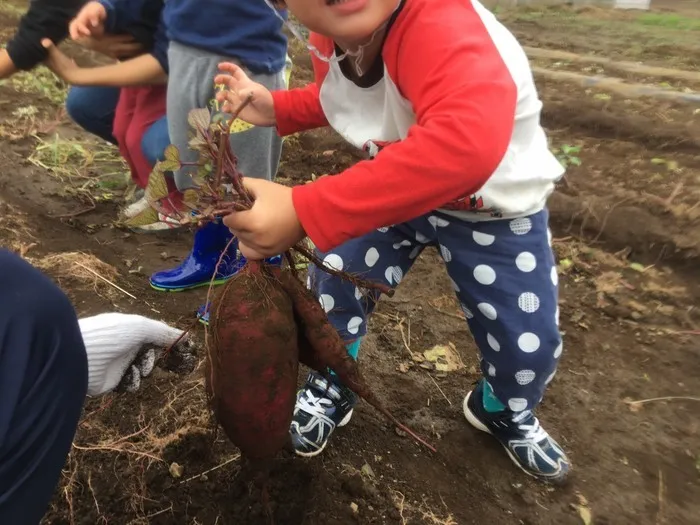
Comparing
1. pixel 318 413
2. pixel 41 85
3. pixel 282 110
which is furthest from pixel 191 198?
pixel 41 85

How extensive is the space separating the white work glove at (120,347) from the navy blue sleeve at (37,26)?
1179 millimetres

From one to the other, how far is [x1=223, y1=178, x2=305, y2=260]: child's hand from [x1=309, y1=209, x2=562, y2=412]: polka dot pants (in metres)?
0.44

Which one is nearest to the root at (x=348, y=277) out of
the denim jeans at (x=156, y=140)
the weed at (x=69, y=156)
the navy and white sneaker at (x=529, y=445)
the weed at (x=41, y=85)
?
the navy and white sneaker at (x=529, y=445)

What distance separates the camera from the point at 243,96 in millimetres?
1516

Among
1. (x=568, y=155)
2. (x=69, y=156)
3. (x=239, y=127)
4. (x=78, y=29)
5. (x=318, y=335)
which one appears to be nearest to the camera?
(x=318, y=335)

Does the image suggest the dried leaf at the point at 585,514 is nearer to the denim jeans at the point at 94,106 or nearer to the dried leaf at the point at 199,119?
the dried leaf at the point at 199,119

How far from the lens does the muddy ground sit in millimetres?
1619

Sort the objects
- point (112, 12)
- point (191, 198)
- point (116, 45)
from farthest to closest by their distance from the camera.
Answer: point (116, 45) → point (112, 12) → point (191, 198)

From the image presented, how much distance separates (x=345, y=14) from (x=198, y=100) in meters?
1.19

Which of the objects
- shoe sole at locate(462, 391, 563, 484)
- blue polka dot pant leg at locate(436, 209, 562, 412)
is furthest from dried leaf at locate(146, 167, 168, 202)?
shoe sole at locate(462, 391, 563, 484)

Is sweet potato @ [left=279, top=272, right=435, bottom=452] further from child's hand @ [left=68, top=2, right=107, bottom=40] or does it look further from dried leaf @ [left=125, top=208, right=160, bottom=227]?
child's hand @ [left=68, top=2, right=107, bottom=40]

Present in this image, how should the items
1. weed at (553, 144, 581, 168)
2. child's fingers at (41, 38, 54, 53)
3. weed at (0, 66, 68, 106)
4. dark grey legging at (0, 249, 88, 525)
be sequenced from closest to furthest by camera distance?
dark grey legging at (0, 249, 88, 525), child's fingers at (41, 38, 54, 53), weed at (553, 144, 581, 168), weed at (0, 66, 68, 106)

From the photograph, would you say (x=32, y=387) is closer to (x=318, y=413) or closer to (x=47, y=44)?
(x=318, y=413)

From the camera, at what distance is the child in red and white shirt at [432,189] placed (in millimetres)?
1093
